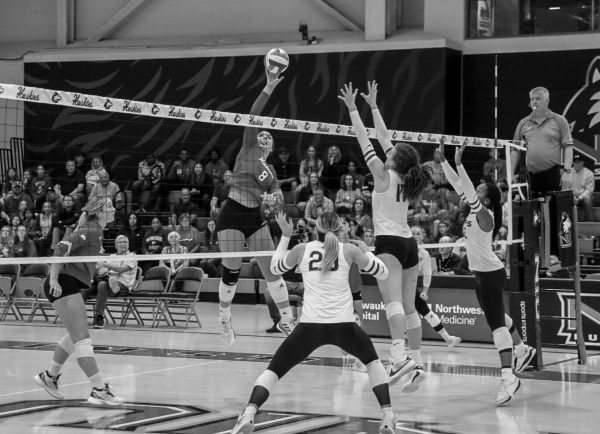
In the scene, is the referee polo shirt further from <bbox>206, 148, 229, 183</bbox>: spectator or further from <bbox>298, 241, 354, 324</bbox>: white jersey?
<bbox>206, 148, 229, 183</bbox>: spectator

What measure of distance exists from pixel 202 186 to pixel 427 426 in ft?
44.8

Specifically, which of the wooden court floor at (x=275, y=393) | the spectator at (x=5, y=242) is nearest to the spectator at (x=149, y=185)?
the spectator at (x=5, y=242)

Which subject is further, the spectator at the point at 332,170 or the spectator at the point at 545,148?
the spectator at the point at 332,170

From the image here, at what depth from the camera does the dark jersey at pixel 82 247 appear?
30.5ft

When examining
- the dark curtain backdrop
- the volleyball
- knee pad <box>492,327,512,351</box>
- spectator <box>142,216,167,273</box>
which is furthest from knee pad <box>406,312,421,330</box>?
the dark curtain backdrop

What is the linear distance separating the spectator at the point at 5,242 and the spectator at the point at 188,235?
3029 millimetres

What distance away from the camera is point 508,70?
2230cm

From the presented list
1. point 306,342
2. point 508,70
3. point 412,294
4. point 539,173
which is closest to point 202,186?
point 508,70

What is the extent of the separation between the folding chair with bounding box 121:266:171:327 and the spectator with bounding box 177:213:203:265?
29.8 inches

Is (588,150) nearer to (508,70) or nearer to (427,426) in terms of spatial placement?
(508,70)

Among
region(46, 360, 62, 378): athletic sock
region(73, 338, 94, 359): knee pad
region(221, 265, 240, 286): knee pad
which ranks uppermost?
region(221, 265, 240, 286): knee pad

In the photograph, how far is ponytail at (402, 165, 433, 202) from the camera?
354 inches

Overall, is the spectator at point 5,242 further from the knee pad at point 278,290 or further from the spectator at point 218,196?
the knee pad at point 278,290

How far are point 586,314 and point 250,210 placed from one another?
18.5 ft
